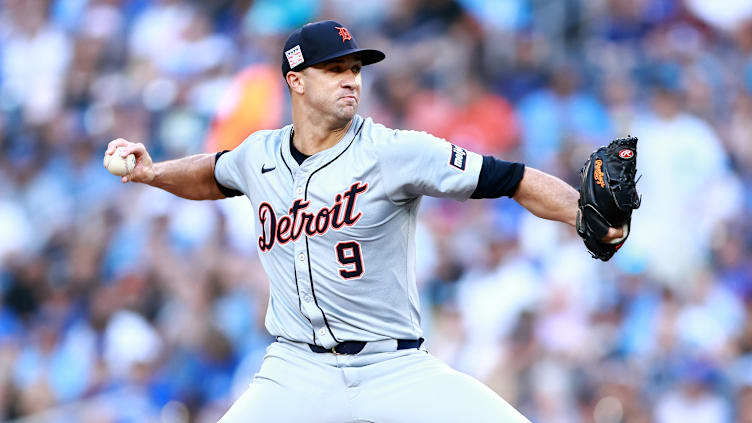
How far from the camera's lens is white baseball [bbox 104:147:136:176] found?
14.0 feet

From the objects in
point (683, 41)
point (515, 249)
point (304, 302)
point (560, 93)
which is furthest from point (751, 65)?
point (304, 302)

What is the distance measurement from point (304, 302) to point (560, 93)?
4672 mm

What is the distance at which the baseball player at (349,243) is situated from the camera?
3.94 m

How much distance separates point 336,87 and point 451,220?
4.01 meters

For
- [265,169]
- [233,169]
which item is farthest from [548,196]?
[233,169]

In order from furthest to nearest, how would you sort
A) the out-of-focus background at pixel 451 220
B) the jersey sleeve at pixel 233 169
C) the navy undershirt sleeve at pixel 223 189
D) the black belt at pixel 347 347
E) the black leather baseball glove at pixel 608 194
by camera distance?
1. the out-of-focus background at pixel 451 220
2. the navy undershirt sleeve at pixel 223 189
3. the jersey sleeve at pixel 233 169
4. the black belt at pixel 347 347
5. the black leather baseball glove at pixel 608 194

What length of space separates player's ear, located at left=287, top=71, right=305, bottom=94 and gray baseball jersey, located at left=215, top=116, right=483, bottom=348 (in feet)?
0.88

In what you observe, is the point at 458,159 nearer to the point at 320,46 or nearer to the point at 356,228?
the point at 356,228

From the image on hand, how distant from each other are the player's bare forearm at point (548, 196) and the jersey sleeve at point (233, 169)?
3.89 feet

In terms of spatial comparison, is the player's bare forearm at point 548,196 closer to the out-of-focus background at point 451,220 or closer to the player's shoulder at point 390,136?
the player's shoulder at point 390,136

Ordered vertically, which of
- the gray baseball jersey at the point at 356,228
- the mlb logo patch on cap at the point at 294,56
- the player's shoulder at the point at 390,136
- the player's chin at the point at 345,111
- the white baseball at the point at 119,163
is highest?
the mlb logo patch on cap at the point at 294,56

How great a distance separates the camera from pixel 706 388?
6711 mm

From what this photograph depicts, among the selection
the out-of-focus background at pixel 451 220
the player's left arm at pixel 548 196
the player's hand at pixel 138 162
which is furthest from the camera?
the out-of-focus background at pixel 451 220

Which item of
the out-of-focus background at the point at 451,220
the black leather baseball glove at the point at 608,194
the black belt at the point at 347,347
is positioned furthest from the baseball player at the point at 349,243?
the out-of-focus background at the point at 451,220
